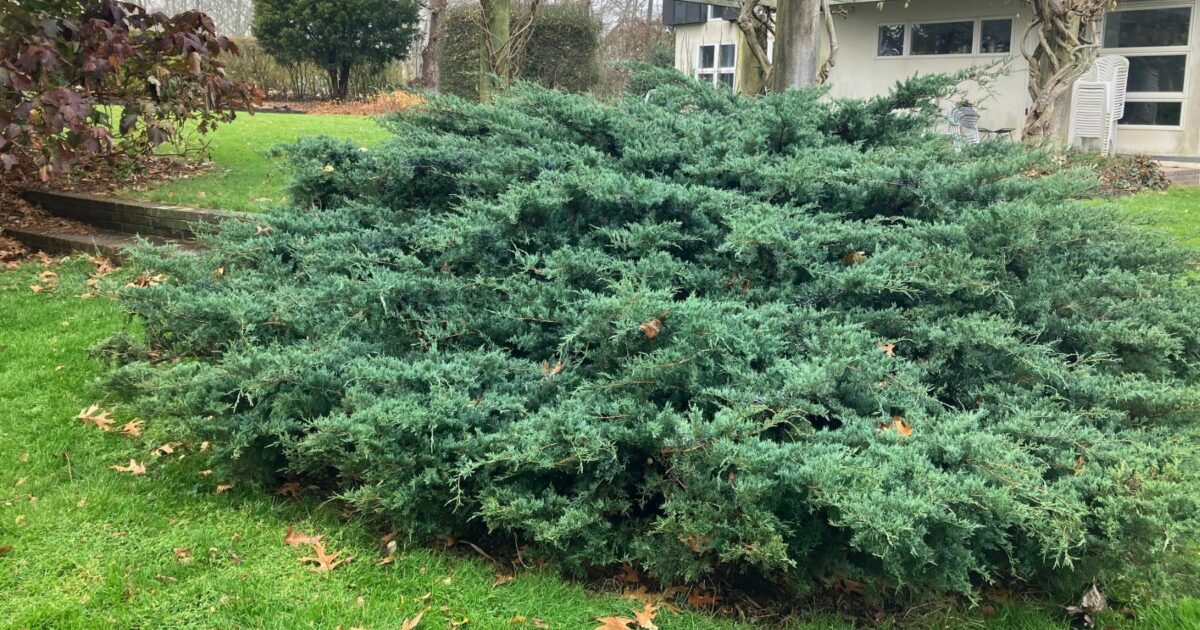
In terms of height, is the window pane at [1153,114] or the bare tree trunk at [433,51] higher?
the bare tree trunk at [433,51]

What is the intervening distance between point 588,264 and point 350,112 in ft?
55.8

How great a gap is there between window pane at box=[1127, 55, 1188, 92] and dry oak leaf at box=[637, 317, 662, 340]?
14093 millimetres

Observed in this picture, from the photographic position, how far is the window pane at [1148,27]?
13320 mm

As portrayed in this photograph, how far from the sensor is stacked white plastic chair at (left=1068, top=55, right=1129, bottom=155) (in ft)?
38.3

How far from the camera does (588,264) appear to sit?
10.9 feet

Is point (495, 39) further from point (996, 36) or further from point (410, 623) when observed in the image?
point (996, 36)

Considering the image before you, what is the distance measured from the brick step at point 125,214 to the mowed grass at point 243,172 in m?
0.31

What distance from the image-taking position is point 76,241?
24.3 ft

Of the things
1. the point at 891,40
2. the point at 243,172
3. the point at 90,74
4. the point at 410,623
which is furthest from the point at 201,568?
the point at 891,40

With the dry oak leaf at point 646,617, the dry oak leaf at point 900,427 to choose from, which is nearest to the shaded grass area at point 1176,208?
the dry oak leaf at point 900,427

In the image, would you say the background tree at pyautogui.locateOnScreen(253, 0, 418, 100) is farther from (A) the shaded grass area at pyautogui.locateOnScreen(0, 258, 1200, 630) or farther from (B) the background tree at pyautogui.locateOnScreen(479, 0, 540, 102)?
(A) the shaded grass area at pyautogui.locateOnScreen(0, 258, 1200, 630)

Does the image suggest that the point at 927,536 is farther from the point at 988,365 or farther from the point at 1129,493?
the point at 988,365

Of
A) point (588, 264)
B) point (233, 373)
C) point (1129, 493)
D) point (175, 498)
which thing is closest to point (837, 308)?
point (588, 264)

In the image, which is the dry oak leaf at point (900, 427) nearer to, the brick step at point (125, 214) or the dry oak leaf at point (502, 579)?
the dry oak leaf at point (502, 579)
